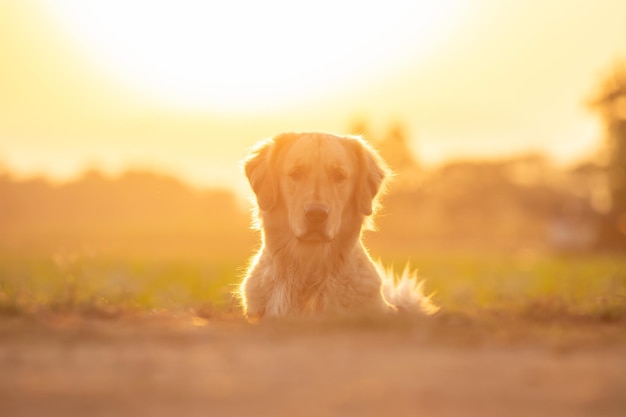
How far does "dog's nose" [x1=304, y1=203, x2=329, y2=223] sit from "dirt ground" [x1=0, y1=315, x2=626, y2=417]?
2276 mm

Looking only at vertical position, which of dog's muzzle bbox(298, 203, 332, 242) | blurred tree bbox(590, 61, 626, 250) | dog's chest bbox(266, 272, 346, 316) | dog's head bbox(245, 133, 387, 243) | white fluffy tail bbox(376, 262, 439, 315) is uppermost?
blurred tree bbox(590, 61, 626, 250)

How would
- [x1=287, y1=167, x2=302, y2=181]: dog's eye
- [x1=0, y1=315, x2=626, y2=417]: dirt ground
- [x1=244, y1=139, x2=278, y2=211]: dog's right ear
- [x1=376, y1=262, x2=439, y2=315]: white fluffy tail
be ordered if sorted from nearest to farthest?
1. [x1=0, y1=315, x2=626, y2=417]: dirt ground
2. [x1=287, y1=167, x2=302, y2=181]: dog's eye
3. [x1=244, y1=139, x2=278, y2=211]: dog's right ear
4. [x1=376, y1=262, x2=439, y2=315]: white fluffy tail

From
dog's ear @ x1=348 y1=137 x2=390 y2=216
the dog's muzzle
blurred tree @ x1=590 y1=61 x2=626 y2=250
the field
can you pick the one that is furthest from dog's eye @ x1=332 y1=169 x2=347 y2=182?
blurred tree @ x1=590 y1=61 x2=626 y2=250

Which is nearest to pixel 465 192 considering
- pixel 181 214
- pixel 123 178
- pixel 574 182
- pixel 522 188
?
pixel 522 188

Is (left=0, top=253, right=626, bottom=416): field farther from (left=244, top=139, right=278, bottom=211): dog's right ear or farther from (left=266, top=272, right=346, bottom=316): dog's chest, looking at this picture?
(left=244, top=139, right=278, bottom=211): dog's right ear

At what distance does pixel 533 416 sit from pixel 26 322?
2.94m

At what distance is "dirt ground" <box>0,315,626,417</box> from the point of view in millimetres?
3184

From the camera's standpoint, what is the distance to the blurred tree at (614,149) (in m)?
45.0

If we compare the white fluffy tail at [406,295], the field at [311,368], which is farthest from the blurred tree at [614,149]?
the field at [311,368]

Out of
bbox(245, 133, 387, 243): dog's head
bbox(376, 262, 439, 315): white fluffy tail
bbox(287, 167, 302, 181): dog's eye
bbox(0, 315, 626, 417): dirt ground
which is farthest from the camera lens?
bbox(376, 262, 439, 315): white fluffy tail

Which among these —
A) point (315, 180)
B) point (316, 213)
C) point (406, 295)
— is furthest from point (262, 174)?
point (406, 295)

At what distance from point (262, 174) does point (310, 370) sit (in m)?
4.04

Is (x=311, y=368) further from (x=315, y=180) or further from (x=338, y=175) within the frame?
(x=338, y=175)

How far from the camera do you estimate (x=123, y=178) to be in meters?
90.9
